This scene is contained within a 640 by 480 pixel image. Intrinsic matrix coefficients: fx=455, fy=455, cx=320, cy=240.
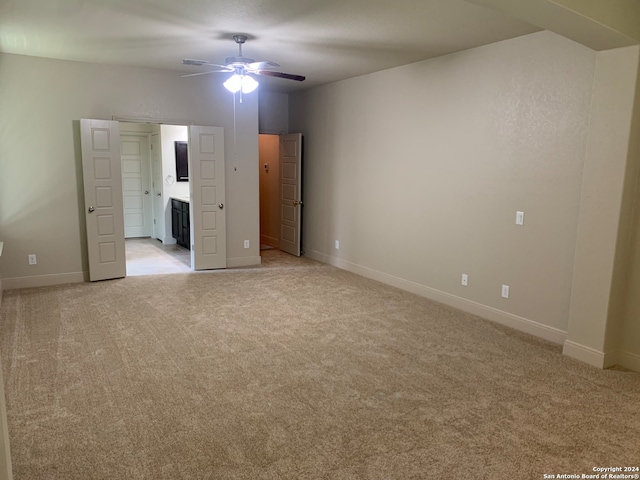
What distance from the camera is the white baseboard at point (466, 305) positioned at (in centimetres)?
417

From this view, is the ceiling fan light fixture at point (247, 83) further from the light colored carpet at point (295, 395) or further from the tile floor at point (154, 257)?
the tile floor at point (154, 257)

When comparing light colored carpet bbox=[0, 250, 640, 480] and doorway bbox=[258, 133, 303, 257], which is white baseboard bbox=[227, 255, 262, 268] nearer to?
doorway bbox=[258, 133, 303, 257]

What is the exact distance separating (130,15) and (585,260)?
423cm

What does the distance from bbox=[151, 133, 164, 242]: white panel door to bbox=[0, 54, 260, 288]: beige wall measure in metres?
2.33

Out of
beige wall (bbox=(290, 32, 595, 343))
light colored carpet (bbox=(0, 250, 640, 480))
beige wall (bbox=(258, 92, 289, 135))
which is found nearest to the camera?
light colored carpet (bbox=(0, 250, 640, 480))

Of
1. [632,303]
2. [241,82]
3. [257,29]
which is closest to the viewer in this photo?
[632,303]

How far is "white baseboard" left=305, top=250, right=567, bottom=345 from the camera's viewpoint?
4168 mm

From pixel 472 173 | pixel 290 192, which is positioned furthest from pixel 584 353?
pixel 290 192

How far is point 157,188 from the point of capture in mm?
8750

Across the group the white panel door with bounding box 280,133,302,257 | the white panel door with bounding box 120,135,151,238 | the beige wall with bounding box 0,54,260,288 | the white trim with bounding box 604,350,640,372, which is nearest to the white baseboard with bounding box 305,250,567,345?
the white trim with bounding box 604,350,640,372

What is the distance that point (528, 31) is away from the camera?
404 cm

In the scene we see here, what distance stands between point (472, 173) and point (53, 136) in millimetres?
5003

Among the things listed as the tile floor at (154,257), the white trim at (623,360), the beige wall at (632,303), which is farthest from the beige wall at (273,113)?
the white trim at (623,360)

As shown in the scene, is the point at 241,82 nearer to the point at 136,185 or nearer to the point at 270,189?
the point at 270,189
